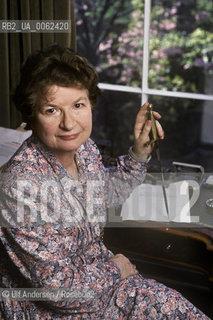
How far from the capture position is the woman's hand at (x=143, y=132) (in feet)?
5.58

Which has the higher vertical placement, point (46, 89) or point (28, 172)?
point (46, 89)

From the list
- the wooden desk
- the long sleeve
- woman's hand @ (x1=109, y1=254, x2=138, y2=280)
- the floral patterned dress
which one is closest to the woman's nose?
the floral patterned dress

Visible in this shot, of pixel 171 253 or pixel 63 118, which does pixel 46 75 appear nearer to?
pixel 63 118

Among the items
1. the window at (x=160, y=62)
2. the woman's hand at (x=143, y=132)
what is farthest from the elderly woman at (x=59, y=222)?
the window at (x=160, y=62)

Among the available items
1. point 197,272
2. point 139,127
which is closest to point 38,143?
point 139,127

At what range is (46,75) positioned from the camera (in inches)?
55.6

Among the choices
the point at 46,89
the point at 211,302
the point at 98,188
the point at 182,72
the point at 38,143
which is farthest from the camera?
the point at 182,72

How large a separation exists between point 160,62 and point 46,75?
2423mm

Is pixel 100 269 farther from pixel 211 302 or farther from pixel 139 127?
pixel 211 302

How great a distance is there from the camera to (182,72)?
3.74 m

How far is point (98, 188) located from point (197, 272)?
72 centimetres

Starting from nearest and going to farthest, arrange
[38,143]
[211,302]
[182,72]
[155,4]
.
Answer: [38,143]
[211,302]
[155,4]
[182,72]

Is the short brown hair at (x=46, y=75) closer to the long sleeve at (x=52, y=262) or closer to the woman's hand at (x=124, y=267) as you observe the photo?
the long sleeve at (x=52, y=262)

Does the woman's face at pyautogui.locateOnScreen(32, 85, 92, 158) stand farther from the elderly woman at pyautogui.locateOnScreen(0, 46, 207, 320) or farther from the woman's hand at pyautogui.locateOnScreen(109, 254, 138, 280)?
the woman's hand at pyautogui.locateOnScreen(109, 254, 138, 280)
